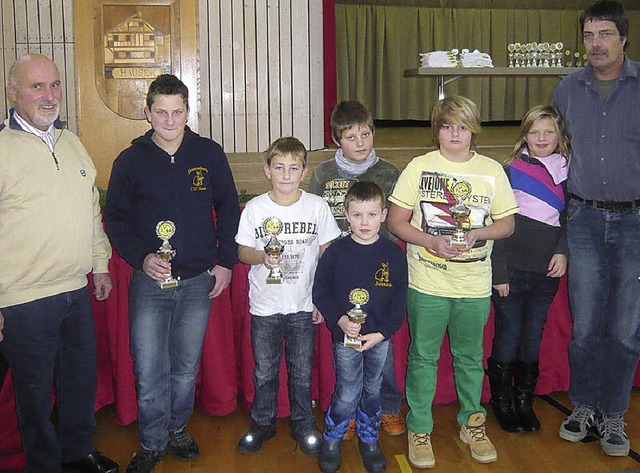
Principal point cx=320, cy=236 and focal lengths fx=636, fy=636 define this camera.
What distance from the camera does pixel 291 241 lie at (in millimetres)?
2553

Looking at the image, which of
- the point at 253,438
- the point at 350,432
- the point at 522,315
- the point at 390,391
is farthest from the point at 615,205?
the point at 253,438

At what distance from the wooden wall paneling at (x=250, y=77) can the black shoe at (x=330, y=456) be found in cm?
475

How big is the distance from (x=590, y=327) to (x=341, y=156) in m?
1.33

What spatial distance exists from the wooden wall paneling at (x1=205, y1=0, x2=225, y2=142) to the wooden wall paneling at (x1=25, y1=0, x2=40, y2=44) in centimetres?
164

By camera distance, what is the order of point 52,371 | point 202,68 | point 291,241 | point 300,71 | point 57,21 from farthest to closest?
point 300,71
point 202,68
point 57,21
point 291,241
point 52,371

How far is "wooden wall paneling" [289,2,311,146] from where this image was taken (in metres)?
6.78

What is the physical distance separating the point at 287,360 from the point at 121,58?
14.5ft

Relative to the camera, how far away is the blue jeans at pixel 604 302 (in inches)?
106

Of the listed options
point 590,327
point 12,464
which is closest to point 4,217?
point 12,464

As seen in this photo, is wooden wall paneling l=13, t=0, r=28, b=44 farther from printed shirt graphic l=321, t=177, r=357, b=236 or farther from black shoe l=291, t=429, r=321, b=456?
black shoe l=291, t=429, r=321, b=456

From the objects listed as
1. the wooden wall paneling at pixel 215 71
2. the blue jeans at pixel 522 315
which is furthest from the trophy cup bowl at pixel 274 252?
the wooden wall paneling at pixel 215 71

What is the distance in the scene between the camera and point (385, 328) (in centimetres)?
246

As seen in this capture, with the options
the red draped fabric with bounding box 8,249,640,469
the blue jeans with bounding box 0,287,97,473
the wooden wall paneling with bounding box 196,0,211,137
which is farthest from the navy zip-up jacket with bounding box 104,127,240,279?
the wooden wall paneling with bounding box 196,0,211,137

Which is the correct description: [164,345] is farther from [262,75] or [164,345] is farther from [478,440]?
[262,75]
